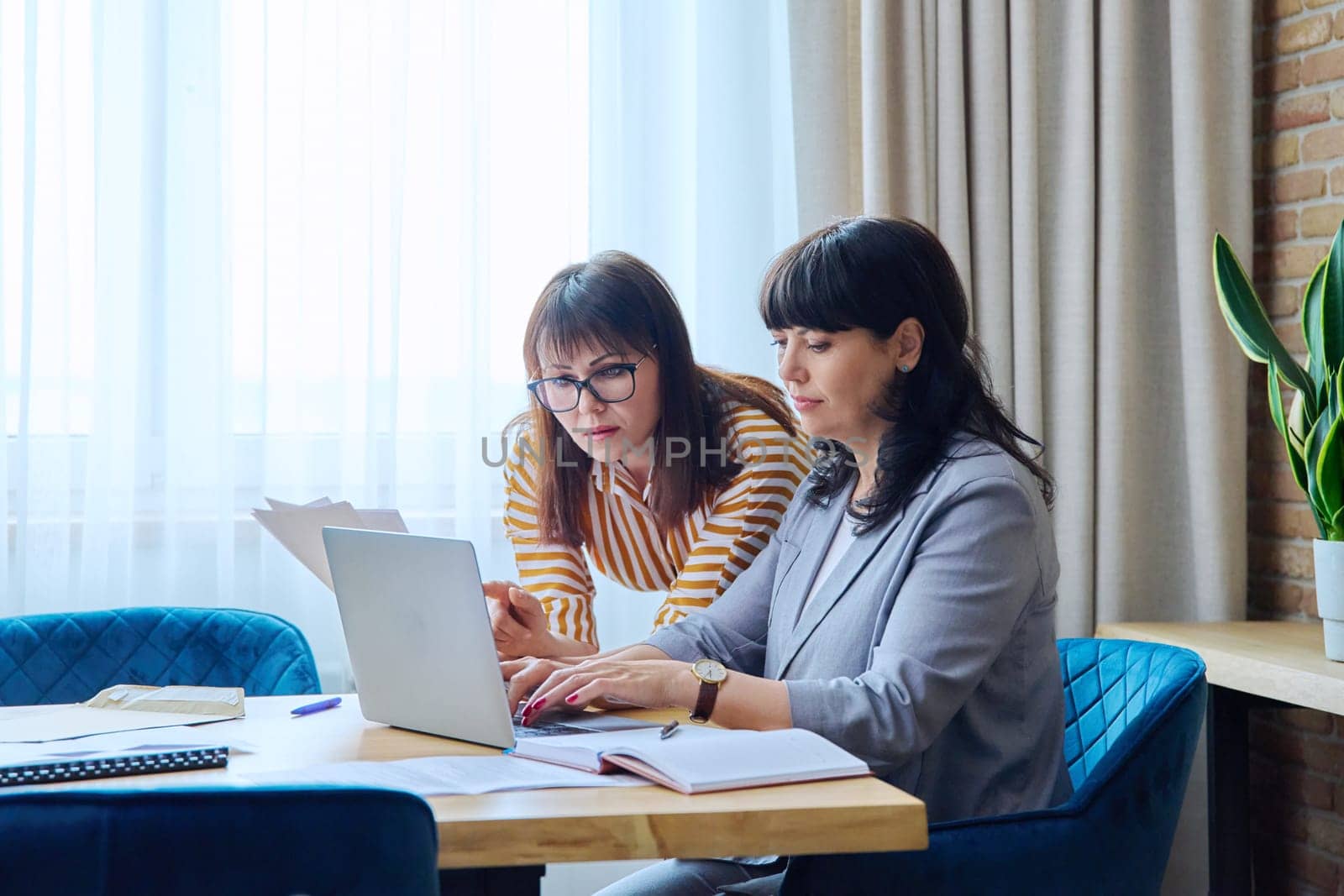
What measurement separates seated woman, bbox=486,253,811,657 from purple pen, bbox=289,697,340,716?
416 millimetres

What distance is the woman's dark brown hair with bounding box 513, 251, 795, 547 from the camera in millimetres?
1840

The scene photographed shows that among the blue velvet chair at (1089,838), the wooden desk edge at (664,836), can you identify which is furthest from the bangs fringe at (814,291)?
the wooden desk edge at (664,836)

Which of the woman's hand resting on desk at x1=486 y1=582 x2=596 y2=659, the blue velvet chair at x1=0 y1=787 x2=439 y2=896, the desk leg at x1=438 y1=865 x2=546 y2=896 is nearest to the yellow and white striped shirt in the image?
the woman's hand resting on desk at x1=486 y1=582 x2=596 y2=659

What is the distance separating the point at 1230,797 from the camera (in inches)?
87.4

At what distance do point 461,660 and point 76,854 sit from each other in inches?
21.1

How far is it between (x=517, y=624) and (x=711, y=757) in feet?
1.85

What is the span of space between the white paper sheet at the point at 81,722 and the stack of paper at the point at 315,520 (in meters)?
0.23

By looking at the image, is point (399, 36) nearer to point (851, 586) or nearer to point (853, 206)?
point (853, 206)

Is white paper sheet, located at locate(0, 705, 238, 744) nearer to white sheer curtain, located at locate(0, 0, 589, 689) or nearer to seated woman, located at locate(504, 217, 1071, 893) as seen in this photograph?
seated woman, located at locate(504, 217, 1071, 893)

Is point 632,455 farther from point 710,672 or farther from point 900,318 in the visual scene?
point 710,672

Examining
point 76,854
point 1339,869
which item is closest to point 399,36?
point 76,854

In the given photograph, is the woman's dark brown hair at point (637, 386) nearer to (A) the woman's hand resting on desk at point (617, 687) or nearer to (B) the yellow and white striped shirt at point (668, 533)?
(B) the yellow and white striped shirt at point (668, 533)

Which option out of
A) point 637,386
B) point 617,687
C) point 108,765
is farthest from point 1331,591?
point 108,765

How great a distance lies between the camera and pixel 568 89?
2648 mm
